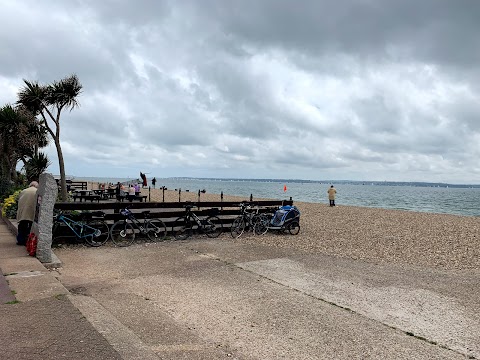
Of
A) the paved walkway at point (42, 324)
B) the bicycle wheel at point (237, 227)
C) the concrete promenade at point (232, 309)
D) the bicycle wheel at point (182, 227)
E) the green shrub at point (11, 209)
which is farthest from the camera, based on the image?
the green shrub at point (11, 209)

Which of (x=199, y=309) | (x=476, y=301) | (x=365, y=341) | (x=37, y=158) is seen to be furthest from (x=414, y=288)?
(x=37, y=158)

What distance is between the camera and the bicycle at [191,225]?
11875 millimetres

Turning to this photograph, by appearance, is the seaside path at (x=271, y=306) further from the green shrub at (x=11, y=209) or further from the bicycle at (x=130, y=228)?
the green shrub at (x=11, y=209)

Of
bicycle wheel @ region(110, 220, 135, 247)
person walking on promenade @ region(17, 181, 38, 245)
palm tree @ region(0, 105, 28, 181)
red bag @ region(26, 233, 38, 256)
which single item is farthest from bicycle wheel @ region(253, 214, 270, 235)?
palm tree @ region(0, 105, 28, 181)

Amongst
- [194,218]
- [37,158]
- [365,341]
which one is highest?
[37,158]

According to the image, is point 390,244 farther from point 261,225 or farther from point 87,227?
point 87,227

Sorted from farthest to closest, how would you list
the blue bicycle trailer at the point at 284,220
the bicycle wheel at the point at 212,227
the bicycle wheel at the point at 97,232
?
1. the blue bicycle trailer at the point at 284,220
2. the bicycle wheel at the point at 212,227
3. the bicycle wheel at the point at 97,232

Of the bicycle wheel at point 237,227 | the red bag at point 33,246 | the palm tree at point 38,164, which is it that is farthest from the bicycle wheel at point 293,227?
the palm tree at point 38,164

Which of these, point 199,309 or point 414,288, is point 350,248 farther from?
point 199,309

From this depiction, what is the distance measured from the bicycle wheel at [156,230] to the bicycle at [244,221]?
2101 millimetres

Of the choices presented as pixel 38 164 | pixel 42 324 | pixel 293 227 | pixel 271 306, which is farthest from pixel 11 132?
pixel 271 306

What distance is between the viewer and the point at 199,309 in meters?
5.40

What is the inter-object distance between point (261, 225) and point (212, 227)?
165 cm

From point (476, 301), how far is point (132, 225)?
808cm
